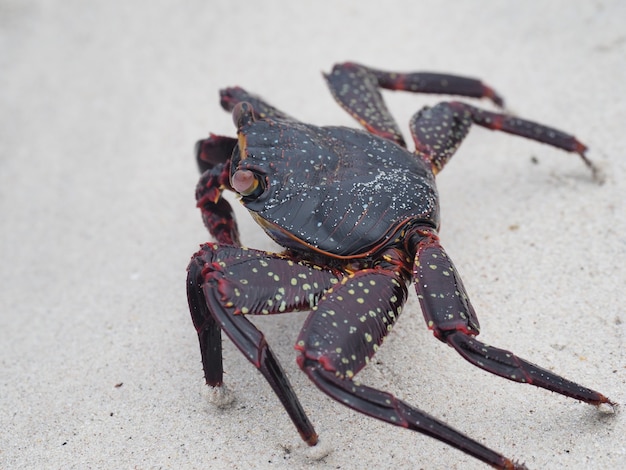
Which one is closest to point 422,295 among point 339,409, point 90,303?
point 339,409

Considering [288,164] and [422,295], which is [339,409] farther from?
[288,164]

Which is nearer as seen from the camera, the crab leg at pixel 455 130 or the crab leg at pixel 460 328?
the crab leg at pixel 460 328

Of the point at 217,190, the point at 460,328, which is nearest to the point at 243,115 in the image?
the point at 217,190

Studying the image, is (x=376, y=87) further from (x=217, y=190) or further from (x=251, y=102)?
(x=217, y=190)

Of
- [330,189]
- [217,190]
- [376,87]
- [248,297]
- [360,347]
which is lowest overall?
[360,347]

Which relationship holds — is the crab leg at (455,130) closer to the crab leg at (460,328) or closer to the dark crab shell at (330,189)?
the dark crab shell at (330,189)

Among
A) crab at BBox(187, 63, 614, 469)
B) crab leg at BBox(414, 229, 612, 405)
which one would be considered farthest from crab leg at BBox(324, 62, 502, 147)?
crab leg at BBox(414, 229, 612, 405)

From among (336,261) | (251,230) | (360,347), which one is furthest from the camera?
(251,230)

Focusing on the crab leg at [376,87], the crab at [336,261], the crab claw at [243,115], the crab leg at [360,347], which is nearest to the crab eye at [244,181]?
the crab at [336,261]
